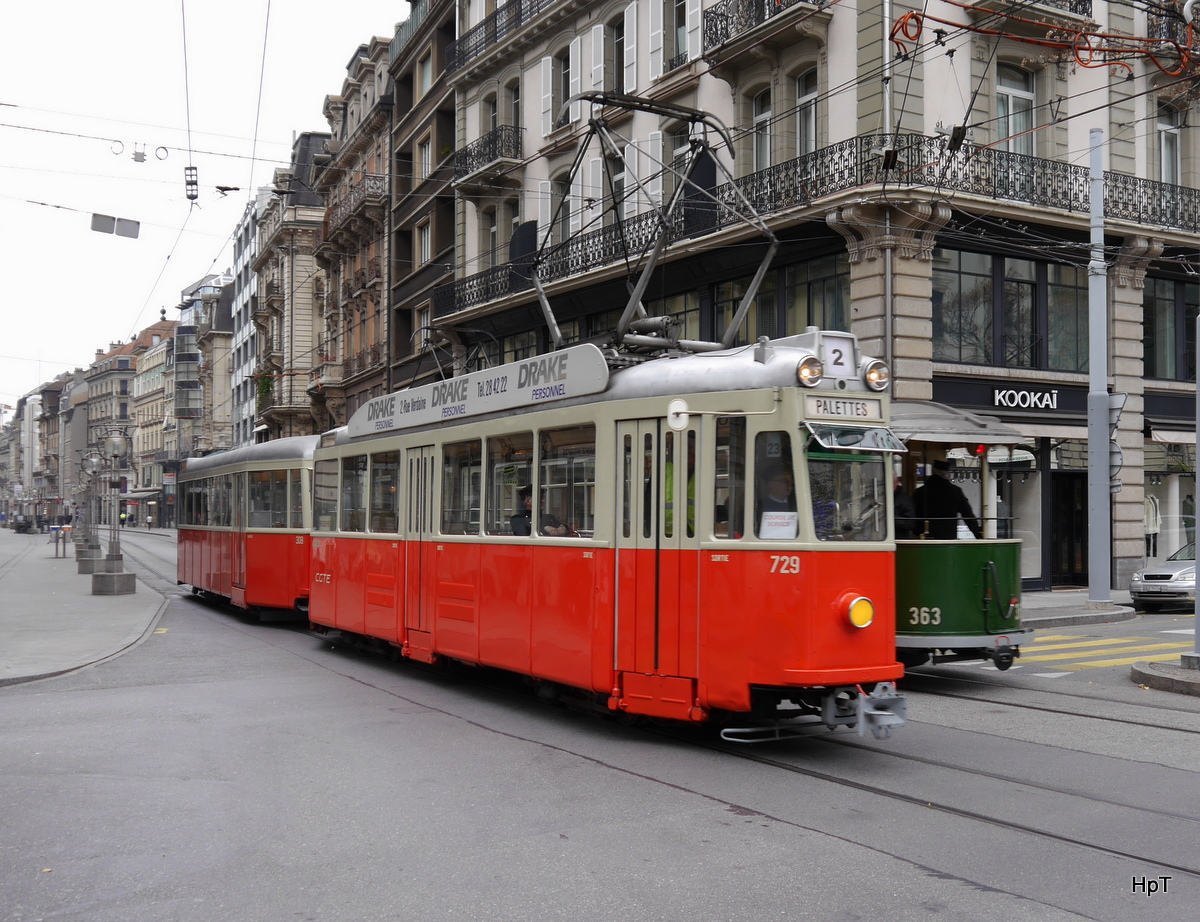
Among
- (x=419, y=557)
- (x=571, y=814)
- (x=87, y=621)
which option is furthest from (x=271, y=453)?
(x=571, y=814)

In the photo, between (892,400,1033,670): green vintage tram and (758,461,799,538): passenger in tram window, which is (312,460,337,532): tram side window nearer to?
(892,400,1033,670): green vintage tram

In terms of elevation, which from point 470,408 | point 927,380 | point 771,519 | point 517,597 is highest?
point 927,380

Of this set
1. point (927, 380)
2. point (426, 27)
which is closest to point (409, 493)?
point (927, 380)

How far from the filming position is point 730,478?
826 centimetres

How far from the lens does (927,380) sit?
71.1 ft

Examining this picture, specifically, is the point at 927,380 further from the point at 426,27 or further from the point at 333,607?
the point at 426,27

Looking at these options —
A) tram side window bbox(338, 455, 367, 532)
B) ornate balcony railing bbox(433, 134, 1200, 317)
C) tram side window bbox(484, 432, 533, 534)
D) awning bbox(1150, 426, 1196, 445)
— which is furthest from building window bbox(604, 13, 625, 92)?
tram side window bbox(484, 432, 533, 534)

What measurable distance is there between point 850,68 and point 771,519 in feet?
51.6

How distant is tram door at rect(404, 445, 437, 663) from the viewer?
1203cm

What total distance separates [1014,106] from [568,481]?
1740 cm

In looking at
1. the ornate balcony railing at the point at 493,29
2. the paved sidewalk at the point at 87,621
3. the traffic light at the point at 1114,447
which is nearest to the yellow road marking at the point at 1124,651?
the paved sidewalk at the point at 87,621

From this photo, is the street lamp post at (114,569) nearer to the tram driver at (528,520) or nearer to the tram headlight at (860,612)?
the tram driver at (528,520)

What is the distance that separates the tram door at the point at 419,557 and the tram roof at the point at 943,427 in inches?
194

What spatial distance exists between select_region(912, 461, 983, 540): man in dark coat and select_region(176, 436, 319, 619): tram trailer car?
29.4ft
